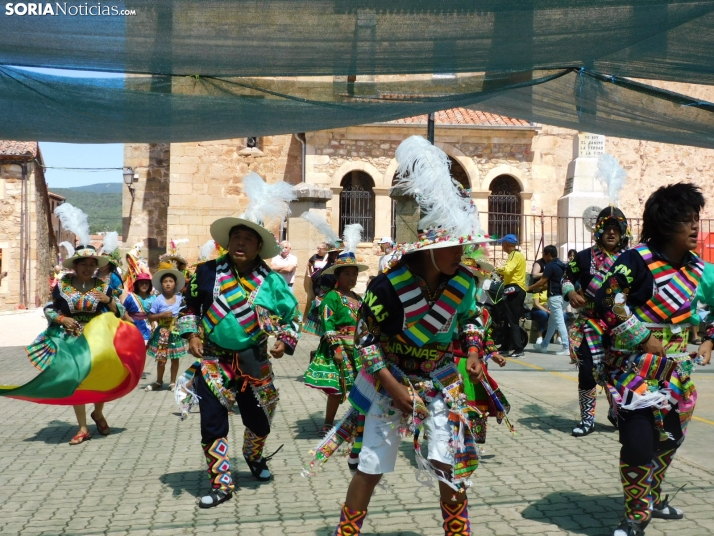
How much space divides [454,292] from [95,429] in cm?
557

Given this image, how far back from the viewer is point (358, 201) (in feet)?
93.1

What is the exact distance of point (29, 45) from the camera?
4.43 meters

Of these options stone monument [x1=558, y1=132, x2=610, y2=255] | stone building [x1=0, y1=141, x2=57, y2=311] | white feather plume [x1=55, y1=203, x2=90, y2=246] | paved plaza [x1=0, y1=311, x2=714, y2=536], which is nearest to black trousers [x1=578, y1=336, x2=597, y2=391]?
paved plaza [x1=0, y1=311, x2=714, y2=536]

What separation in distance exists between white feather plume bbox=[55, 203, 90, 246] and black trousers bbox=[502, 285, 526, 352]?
8.17 m

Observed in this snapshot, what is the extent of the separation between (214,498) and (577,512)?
2417 millimetres

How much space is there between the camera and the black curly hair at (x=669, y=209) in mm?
4691

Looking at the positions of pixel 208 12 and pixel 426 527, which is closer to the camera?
pixel 208 12

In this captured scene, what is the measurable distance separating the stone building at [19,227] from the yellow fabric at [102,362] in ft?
101

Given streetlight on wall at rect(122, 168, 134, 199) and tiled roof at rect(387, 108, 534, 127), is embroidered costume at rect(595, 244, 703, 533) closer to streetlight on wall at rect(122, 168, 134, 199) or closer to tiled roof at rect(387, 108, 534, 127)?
tiled roof at rect(387, 108, 534, 127)

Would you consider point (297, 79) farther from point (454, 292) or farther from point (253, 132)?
point (454, 292)

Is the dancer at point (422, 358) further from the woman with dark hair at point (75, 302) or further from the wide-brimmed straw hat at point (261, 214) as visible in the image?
the woman with dark hair at point (75, 302)

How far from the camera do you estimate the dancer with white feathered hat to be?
4117 mm

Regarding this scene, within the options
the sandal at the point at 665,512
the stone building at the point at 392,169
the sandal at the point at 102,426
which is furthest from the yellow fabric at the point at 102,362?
the stone building at the point at 392,169

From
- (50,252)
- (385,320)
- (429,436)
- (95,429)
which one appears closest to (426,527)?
(429,436)
